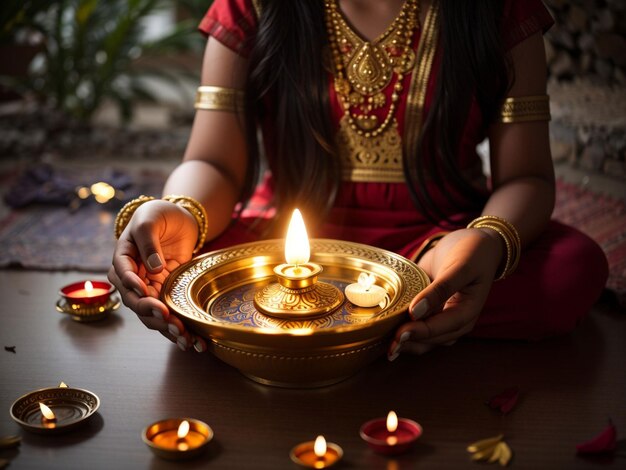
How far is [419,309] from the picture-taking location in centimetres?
123

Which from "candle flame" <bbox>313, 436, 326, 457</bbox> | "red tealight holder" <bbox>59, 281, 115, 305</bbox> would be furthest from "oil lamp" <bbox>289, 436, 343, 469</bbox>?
"red tealight holder" <bbox>59, 281, 115, 305</bbox>

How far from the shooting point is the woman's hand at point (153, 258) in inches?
50.5

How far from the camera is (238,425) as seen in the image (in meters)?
1.30

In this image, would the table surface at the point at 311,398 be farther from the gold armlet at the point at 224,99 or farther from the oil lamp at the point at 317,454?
the gold armlet at the point at 224,99

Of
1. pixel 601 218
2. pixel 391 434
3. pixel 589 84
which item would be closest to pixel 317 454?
pixel 391 434

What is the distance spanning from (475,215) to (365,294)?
64 centimetres

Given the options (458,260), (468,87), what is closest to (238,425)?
(458,260)

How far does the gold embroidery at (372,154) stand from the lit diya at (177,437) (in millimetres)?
818

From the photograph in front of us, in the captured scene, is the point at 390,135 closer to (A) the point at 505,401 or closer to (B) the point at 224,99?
(B) the point at 224,99

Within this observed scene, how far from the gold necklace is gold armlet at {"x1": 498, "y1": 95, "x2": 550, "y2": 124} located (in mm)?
245

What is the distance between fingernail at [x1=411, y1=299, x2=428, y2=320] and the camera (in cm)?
123

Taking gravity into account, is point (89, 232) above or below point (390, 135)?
below

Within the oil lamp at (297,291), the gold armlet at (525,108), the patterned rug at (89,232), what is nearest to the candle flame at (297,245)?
the oil lamp at (297,291)

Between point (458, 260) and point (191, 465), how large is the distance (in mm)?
559
